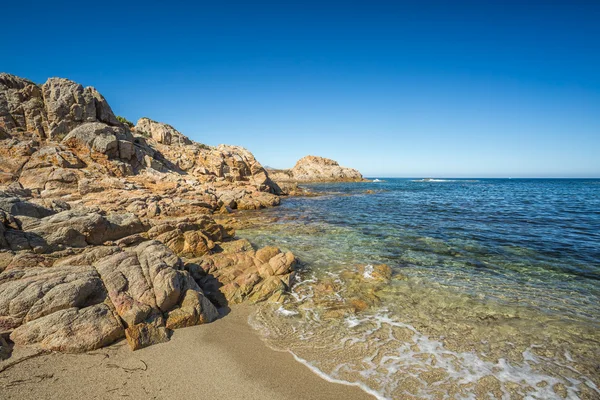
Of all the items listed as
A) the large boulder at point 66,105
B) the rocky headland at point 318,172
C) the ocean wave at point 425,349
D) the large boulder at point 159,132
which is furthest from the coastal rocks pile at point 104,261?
the rocky headland at point 318,172

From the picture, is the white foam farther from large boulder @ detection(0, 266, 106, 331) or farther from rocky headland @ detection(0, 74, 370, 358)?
large boulder @ detection(0, 266, 106, 331)

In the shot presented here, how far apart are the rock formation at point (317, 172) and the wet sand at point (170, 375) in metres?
123

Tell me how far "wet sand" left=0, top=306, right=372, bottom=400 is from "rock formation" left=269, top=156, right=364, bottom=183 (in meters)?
123

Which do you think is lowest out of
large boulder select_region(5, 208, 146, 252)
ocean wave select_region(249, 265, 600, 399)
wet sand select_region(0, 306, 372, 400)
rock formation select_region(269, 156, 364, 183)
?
ocean wave select_region(249, 265, 600, 399)

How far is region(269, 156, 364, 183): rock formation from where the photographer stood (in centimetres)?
13200

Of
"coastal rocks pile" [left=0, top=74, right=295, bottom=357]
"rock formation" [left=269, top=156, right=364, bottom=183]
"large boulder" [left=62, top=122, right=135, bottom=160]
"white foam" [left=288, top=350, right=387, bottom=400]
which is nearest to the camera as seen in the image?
"white foam" [left=288, top=350, right=387, bottom=400]

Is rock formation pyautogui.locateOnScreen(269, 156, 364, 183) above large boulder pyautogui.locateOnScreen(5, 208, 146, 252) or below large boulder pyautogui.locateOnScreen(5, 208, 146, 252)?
above

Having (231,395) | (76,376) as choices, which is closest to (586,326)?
(231,395)

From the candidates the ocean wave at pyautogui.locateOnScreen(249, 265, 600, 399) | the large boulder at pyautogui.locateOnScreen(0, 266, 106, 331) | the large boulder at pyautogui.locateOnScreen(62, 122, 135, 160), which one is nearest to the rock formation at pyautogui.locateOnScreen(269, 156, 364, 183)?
the large boulder at pyautogui.locateOnScreen(62, 122, 135, 160)

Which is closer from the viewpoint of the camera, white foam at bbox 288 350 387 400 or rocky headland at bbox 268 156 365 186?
white foam at bbox 288 350 387 400

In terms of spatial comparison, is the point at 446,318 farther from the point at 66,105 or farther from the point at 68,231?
the point at 66,105

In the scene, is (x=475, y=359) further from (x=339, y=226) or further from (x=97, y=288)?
(x=339, y=226)

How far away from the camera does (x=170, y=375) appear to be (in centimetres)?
544

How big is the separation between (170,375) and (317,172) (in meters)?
132
